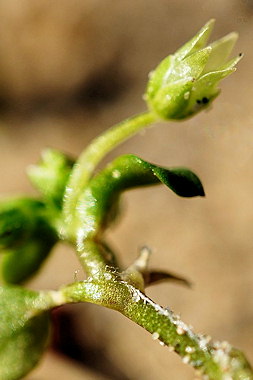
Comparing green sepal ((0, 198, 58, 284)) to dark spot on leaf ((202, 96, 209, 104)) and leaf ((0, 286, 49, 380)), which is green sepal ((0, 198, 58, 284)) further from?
dark spot on leaf ((202, 96, 209, 104))

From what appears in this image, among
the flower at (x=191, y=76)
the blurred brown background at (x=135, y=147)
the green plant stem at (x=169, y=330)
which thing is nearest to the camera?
the green plant stem at (x=169, y=330)

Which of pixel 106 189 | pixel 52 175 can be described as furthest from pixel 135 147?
pixel 106 189

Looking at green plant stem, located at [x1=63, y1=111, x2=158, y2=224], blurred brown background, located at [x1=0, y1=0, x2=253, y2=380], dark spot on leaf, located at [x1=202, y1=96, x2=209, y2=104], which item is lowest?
green plant stem, located at [x1=63, y1=111, x2=158, y2=224]

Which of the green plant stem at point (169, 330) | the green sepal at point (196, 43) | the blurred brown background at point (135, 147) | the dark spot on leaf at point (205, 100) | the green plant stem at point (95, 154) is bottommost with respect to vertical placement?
the green plant stem at point (169, 330)

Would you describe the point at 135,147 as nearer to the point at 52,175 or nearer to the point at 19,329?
the point at 52,175

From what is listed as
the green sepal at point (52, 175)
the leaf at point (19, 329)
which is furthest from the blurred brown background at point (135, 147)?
the leaf at point (19, 329)

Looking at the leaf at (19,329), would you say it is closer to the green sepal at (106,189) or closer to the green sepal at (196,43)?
the green sepal at (106,189)

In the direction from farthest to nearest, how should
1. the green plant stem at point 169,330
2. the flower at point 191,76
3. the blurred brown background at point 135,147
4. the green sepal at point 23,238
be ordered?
the blurred brown background at point 135,147, the green sepal at point 23,238, the flower at point 191,76, the green plant stem at point 169,330

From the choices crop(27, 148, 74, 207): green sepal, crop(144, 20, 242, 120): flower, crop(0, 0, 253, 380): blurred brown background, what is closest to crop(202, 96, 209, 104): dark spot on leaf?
crop(144, 20, 242, 120): flower
